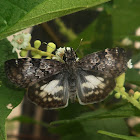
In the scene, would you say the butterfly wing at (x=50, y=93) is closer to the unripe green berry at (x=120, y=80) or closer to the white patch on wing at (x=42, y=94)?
the white patch on wing at (x=42, y=94)

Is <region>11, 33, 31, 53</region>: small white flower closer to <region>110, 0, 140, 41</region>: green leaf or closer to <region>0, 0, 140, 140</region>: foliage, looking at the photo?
<region>0, 0, 140, 140</region>: foliage

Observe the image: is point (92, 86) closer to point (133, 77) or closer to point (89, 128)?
point (133, 77)

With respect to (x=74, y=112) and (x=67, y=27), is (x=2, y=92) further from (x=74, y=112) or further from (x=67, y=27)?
(x=67, y=27)

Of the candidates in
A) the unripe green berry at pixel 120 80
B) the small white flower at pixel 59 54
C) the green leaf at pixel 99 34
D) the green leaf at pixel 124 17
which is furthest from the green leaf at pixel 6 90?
the green leaf at pixel 124 17

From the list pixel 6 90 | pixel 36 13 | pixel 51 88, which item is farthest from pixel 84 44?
pixel 36 13

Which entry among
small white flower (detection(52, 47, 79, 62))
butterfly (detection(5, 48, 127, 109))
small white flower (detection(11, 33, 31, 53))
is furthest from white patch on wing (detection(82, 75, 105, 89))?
small white flower (detection(11, 33, 31, 53))

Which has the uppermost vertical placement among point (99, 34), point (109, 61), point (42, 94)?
point (99, 34)

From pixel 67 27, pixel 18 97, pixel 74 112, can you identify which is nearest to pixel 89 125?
pixel 74 112
